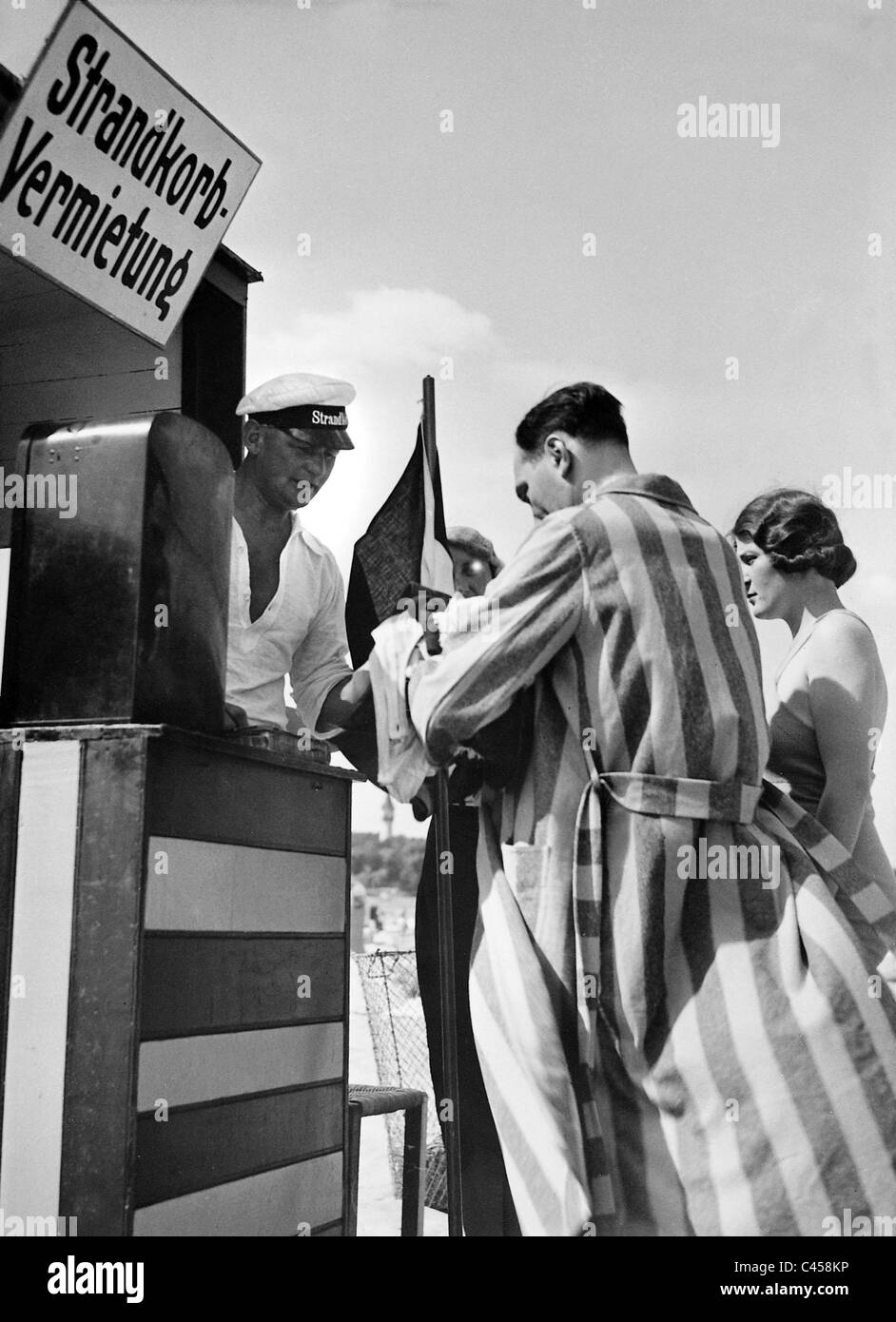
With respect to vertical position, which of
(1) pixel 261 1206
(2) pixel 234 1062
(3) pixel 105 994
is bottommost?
(1) pixel 261 1206

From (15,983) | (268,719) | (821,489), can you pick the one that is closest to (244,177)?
(268,719)

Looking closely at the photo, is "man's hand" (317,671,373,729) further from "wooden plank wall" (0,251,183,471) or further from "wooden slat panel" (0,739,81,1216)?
"wooden plank wall" (0,251,183,471)

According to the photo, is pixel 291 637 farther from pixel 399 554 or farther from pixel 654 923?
pixel 654 923

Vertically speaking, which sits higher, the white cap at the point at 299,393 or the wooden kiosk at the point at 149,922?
the white cap at the point at 299,393

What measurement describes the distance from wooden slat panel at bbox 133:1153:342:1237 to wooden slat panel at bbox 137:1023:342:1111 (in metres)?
0.12

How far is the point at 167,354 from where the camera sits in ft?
10.7

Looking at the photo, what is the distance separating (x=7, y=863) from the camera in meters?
1.63

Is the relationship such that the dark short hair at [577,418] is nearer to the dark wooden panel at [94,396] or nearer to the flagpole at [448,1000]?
the flagpole at [448,1000]

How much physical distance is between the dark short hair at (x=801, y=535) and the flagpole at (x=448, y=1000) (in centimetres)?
81

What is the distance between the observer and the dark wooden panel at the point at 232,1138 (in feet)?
5.13

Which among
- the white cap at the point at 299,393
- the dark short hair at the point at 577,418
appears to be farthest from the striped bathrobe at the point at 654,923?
the white cap at the point at 299,393

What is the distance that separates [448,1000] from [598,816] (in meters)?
0.68

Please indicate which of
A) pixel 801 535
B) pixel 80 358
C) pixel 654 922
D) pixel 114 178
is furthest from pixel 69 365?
pixel 654 922

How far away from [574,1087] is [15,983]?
77 cm
